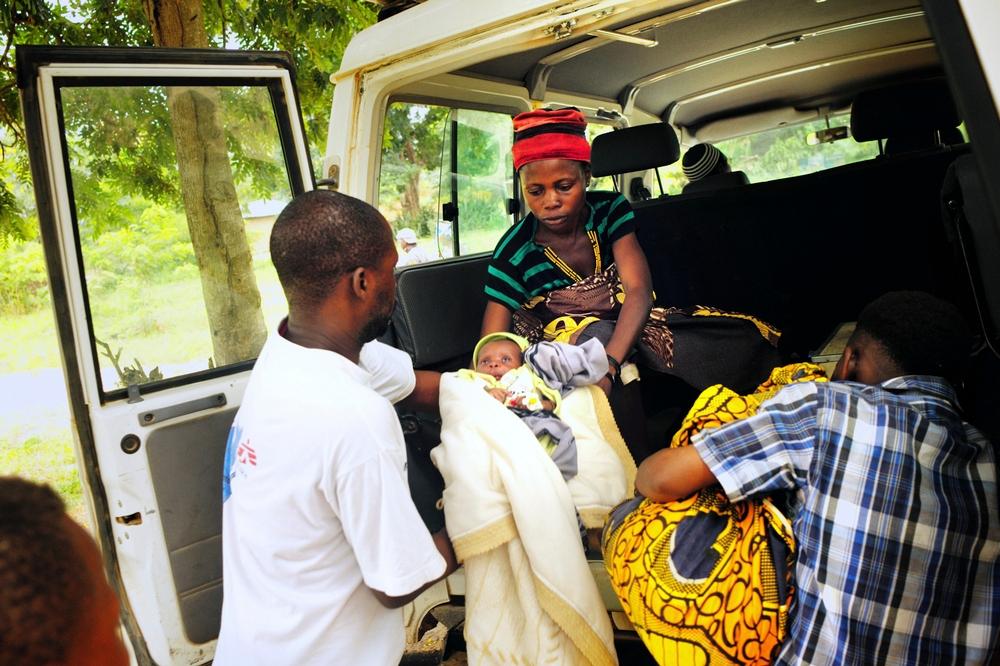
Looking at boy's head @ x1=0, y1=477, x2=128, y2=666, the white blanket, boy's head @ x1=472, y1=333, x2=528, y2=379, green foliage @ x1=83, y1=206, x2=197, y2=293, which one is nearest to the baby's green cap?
boy's head @ x1=472, y1=333, x2=528, y2=379

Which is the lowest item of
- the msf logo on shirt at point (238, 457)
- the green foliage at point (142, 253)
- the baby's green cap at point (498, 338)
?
the msf logo on shirt at point (238, 457)

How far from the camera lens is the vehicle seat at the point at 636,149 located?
376 centimetres

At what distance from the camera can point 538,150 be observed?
278 cm

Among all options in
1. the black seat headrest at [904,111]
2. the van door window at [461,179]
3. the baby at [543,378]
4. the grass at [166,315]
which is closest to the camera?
the grass at [166,315]

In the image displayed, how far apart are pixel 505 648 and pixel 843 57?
12.4ft

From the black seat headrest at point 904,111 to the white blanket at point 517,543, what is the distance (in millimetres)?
2236

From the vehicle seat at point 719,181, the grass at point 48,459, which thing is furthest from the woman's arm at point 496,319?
the grass at point 48,459

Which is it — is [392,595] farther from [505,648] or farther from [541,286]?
[541,286]

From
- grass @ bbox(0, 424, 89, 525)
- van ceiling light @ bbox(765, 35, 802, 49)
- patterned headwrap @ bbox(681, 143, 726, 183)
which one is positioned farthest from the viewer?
grass @ bbox(0, 424, 89, 525)

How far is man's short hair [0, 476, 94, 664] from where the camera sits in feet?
2.48

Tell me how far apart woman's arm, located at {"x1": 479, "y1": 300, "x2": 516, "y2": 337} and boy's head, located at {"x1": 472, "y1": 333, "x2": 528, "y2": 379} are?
196 millimetres

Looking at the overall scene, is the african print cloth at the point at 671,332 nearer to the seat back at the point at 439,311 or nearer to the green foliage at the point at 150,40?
the seat back at the point at 439,311

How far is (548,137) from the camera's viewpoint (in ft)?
9.10

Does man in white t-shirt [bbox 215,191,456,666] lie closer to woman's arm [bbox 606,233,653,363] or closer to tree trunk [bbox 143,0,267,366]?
tree trunk [bbox 143,0,267,366]
